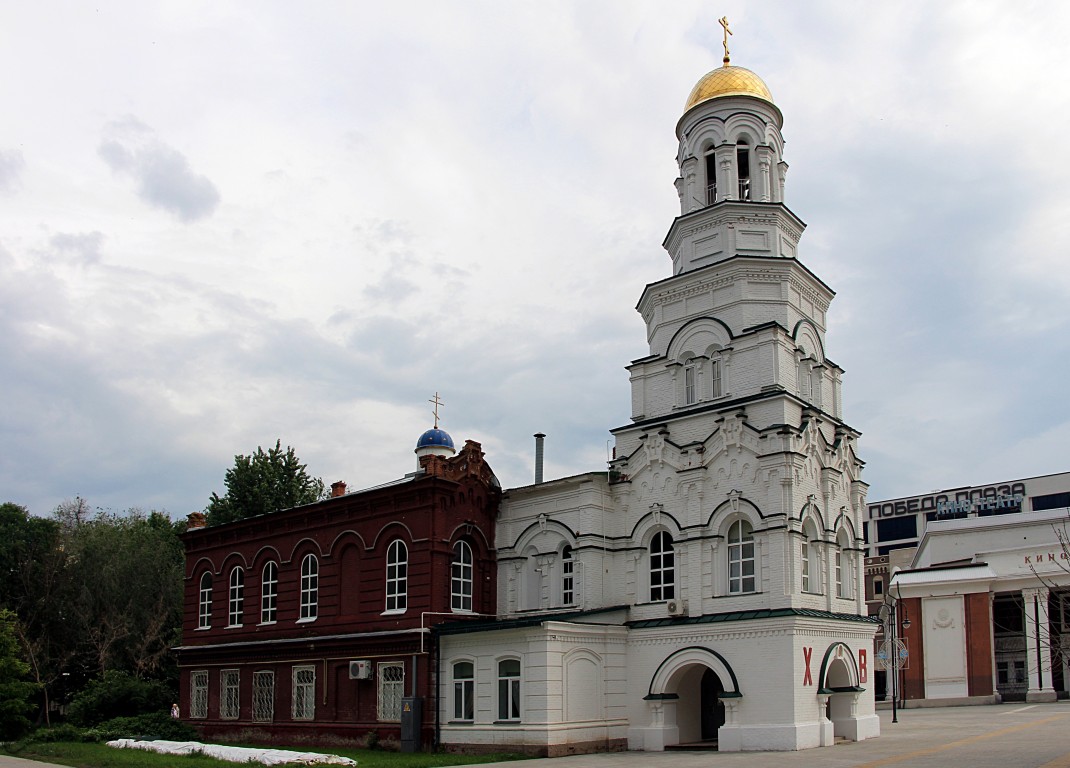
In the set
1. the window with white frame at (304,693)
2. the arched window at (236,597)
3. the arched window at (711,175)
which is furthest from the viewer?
the arched window at (236,597)

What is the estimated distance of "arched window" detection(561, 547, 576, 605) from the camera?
28.5 metres

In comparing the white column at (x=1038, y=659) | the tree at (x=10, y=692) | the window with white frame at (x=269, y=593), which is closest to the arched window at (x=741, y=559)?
the window with white frame at (x=269, y=593)

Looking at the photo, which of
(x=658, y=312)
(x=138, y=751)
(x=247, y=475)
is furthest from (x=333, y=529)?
(x=247, y=475)

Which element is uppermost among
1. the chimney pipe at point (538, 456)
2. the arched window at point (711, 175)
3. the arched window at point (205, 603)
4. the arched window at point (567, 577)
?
the arched window at point (711, 175)

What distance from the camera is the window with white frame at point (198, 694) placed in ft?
116

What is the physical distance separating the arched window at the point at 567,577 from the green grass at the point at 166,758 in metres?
5.27

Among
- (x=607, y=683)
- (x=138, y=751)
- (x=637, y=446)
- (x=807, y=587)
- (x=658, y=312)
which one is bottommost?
(x=138, y=751)

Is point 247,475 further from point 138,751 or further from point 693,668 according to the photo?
point 693,668

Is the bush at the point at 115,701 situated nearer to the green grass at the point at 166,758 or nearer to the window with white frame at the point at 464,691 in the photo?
the green grass at the point at 166,758

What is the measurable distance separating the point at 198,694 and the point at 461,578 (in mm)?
12980

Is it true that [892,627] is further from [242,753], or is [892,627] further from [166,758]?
[166,758]

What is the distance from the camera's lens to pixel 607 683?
2627 cm

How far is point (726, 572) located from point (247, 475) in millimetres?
33270

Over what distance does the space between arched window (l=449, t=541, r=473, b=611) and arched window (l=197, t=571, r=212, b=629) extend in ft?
40.7
